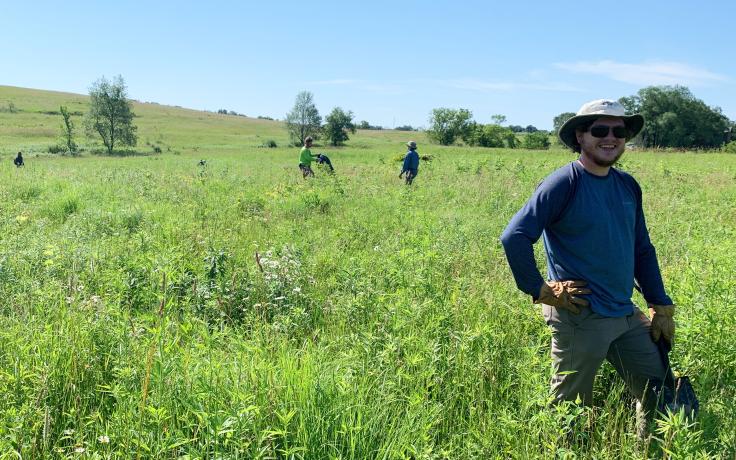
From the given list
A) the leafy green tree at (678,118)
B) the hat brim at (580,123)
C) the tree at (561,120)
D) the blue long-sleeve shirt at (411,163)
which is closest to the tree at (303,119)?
the tree at (561,120)

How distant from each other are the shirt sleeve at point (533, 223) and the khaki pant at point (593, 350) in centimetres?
34

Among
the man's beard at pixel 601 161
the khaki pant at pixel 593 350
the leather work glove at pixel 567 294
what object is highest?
the man's beard at pixel 601 161

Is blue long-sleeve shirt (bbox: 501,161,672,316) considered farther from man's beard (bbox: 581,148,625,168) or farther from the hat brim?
the hat brim

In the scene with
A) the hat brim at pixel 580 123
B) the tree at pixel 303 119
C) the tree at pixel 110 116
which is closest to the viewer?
the hat brim at pixel 580 123

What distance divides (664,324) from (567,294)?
2.33 ft

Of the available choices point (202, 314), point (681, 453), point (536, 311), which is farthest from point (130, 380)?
point (536, 311)

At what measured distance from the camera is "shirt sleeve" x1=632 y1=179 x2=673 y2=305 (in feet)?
10.5

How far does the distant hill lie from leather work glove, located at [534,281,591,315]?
48.6 meters

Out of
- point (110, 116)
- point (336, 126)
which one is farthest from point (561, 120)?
point (110, 116)

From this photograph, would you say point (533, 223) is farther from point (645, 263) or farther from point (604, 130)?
point (645, 263)

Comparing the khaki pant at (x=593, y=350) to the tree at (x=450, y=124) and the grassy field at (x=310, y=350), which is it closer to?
the grassy field at (x=310, y=350)

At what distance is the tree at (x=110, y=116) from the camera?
57344 millimetres

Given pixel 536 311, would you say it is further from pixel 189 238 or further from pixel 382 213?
pixel 382 213

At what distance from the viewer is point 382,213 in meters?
10.1
